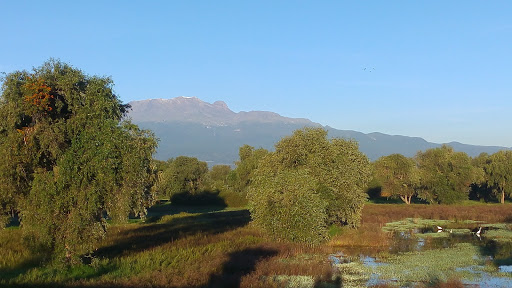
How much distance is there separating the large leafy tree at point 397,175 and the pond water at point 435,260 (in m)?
45.2

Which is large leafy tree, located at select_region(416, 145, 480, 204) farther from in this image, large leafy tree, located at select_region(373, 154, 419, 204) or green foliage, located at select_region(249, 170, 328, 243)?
green foliage, located at select_region(249, 170, 328, 243)

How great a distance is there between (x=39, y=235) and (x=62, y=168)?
13.2 feet

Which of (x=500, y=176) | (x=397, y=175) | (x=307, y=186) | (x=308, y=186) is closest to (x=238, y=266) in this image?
(x=307, y=186)

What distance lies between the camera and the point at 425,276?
2762cm

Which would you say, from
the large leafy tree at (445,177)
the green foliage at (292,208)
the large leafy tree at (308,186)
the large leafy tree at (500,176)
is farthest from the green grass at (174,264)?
the large leafy tree at (500,176)

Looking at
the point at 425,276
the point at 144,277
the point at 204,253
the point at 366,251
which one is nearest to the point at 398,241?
the point at 366,251

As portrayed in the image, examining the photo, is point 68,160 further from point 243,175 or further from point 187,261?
point 243,175

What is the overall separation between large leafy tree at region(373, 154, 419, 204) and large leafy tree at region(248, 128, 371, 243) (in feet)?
156

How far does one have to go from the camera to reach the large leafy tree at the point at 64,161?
23.9 meters

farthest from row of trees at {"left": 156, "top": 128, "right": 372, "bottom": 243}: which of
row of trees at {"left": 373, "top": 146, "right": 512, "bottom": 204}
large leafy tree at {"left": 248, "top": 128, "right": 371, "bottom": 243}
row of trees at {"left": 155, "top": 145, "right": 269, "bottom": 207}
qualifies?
row of trees at {"left": 155, "top": 145, "right": 269, "bottom": 207}

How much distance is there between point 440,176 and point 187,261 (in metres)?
74.9

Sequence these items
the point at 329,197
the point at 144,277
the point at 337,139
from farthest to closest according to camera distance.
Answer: the point at 337,139
the point at 329,197
the point at 144,277

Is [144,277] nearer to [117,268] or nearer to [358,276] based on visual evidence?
[117,268]

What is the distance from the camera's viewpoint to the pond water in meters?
27.2
